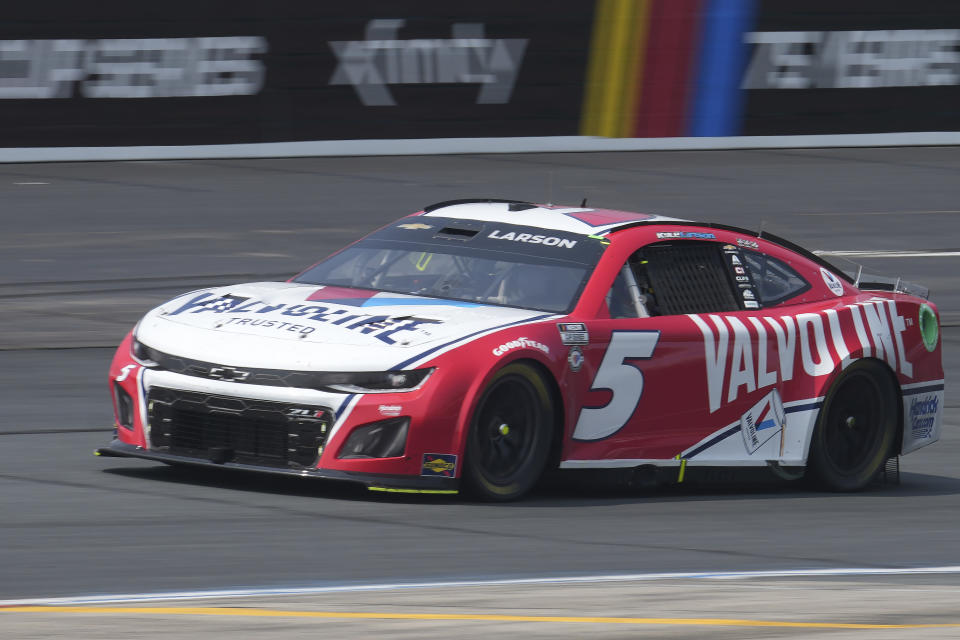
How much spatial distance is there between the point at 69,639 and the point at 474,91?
18.8 meters

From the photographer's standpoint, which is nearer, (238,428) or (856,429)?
(238,428)

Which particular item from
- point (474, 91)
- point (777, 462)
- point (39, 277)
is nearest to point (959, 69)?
point (474, 91)

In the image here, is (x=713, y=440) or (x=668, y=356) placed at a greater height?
(x=668, y=356)

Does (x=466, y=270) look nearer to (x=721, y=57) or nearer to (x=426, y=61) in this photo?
(x=426, y=61)

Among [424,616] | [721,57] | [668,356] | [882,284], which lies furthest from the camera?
[721,57]

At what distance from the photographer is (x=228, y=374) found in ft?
25.2

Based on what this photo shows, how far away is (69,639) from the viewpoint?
16.6ft

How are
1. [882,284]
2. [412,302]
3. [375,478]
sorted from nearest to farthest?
[375,478] → [412,302] → [882,284]

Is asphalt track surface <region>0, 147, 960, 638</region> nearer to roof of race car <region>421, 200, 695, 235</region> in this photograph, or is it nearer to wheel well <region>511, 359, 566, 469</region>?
wheel well <region>511, 359, 566, 469</region>

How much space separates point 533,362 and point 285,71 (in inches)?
599

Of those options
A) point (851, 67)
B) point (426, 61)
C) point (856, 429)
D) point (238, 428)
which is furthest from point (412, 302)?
point (851, 67)

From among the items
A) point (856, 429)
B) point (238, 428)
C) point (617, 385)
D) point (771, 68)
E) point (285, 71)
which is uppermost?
point (771, 68)

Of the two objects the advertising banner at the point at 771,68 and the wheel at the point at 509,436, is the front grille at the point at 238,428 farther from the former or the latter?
the advertising banner at the point at 771,68

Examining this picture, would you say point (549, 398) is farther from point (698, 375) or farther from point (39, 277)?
point (39, 277)
